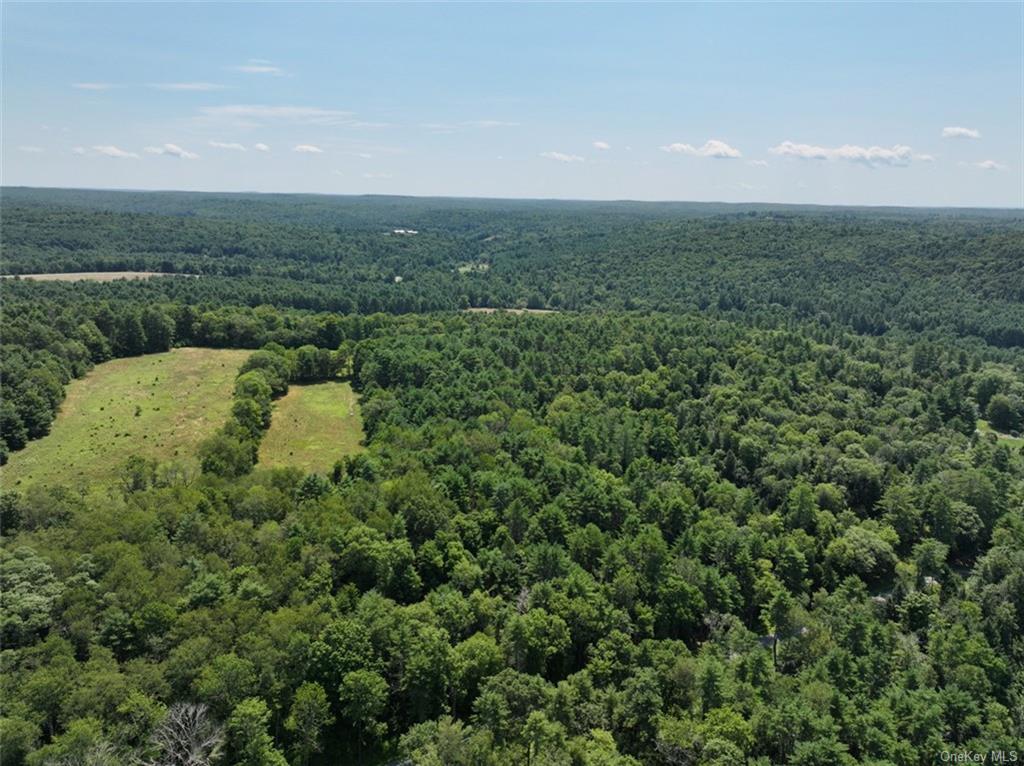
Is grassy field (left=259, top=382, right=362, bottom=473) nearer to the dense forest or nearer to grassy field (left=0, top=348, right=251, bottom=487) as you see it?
the dense forest

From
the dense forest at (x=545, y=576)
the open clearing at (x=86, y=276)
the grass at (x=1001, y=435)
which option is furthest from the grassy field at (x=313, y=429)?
the open clearing at (x=86, y=276)

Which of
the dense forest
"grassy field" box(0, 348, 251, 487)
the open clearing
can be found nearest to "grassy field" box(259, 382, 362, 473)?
the dense forest

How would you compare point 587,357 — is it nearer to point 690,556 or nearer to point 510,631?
point 690,556

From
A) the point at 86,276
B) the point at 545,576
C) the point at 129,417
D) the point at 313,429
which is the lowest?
the point at 313,429

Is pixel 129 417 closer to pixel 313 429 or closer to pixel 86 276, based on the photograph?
pixel 313 429

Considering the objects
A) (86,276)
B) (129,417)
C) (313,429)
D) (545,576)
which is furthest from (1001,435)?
(86,276)
